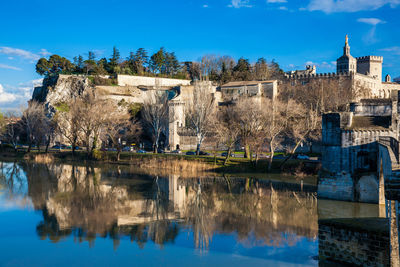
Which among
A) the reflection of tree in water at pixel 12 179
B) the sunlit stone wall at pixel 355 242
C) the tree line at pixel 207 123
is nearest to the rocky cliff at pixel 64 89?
the tree line at pixel 207 123

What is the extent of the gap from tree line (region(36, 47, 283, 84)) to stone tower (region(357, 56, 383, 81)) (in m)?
18.9

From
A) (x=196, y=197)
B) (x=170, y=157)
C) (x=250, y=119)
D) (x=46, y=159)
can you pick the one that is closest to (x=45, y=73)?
(x=46, y=159)

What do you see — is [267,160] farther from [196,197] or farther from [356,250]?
[356,250]

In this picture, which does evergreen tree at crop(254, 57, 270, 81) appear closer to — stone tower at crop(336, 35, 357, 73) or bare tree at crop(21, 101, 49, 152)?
stone tower at crop(336, 35, 357, 73)

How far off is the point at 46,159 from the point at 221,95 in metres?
32.3

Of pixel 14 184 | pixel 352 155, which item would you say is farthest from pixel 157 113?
pixel 352 155

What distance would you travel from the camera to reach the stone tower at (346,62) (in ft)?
253

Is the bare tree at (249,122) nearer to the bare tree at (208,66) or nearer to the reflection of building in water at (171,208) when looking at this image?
the reflection of building in water at (171,208)

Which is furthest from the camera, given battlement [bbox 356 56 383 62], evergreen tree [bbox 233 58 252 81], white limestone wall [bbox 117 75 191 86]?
battlement [bbox 356 56 383 62]

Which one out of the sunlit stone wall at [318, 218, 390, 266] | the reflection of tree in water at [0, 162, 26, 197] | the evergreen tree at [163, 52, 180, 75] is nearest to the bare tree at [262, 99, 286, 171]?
the sunlit stone wall at [318, 218, 390, 266]

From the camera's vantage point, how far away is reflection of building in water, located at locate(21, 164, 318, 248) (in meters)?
17.0

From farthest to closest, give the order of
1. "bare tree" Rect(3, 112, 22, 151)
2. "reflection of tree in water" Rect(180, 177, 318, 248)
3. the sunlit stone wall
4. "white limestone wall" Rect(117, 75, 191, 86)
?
1. "white limestone wall" Rect(117, 75, 191, 86)
2. "bare tree" Rect(3, 112, 22, 151)
3. "reflection of tree in water" Rect(180, 177, 318, 248)
4. the sunlit stone wall

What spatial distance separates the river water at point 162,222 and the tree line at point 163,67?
5078cm

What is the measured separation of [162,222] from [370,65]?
78868mm
